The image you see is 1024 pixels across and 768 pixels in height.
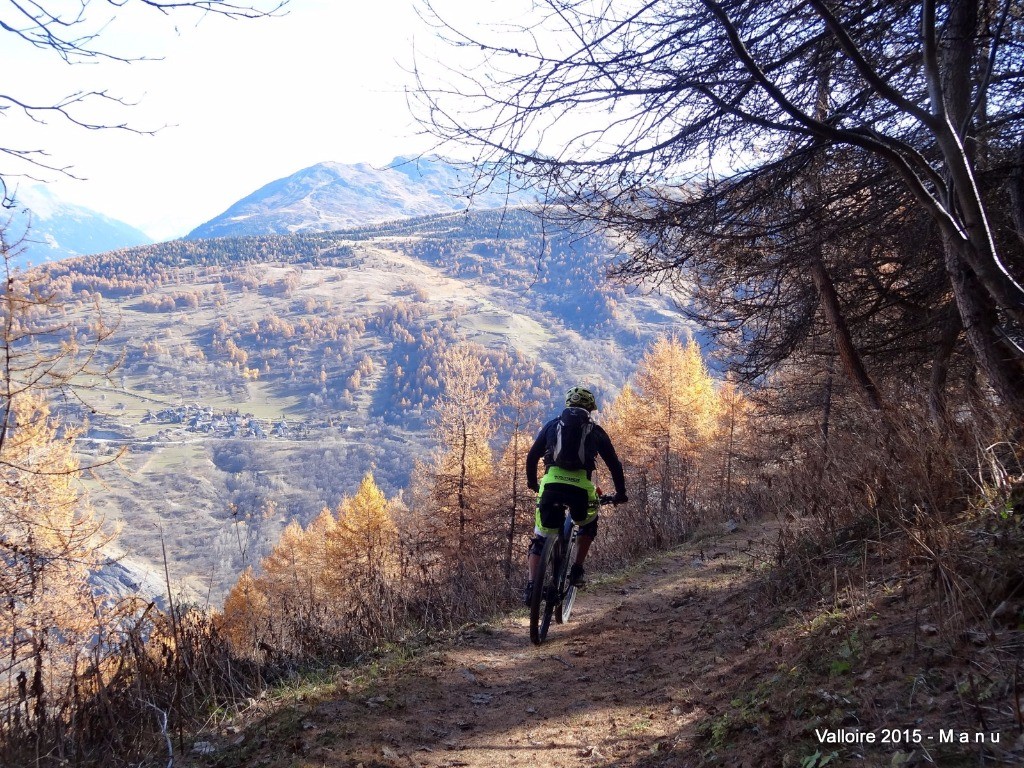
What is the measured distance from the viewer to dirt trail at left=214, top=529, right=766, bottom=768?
3.59 m

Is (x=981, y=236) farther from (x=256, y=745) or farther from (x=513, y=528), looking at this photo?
(x=513, y=528)

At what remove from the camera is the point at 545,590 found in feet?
19.2

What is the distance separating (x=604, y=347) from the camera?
198m

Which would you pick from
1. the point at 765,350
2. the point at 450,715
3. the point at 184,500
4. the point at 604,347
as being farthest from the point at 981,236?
the point at 604,347

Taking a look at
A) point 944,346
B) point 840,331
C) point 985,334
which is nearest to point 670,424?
point 840,331

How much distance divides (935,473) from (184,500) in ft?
451

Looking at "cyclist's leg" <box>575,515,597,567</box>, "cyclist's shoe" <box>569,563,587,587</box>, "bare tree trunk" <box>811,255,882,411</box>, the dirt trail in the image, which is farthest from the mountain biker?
"bare tree trunk" <box>811,255,882,411</box>

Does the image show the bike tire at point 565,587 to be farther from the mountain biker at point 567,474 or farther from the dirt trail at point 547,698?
the mountain biker at point 567,474

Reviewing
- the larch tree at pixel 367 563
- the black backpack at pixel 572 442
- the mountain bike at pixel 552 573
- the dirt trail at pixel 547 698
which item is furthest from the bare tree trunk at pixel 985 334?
the larch tree at pixel 367 563

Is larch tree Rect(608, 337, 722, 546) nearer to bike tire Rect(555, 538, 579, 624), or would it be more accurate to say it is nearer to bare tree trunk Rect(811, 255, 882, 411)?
bare tree trunk Rect(811, 255, 882, 411)

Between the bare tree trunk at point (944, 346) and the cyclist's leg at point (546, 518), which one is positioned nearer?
the cyclist's leg at point (546, 518)

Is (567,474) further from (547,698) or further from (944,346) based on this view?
(944,346)

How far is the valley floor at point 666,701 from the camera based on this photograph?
2.51 meters

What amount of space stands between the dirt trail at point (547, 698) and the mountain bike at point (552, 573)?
0.74 feet
